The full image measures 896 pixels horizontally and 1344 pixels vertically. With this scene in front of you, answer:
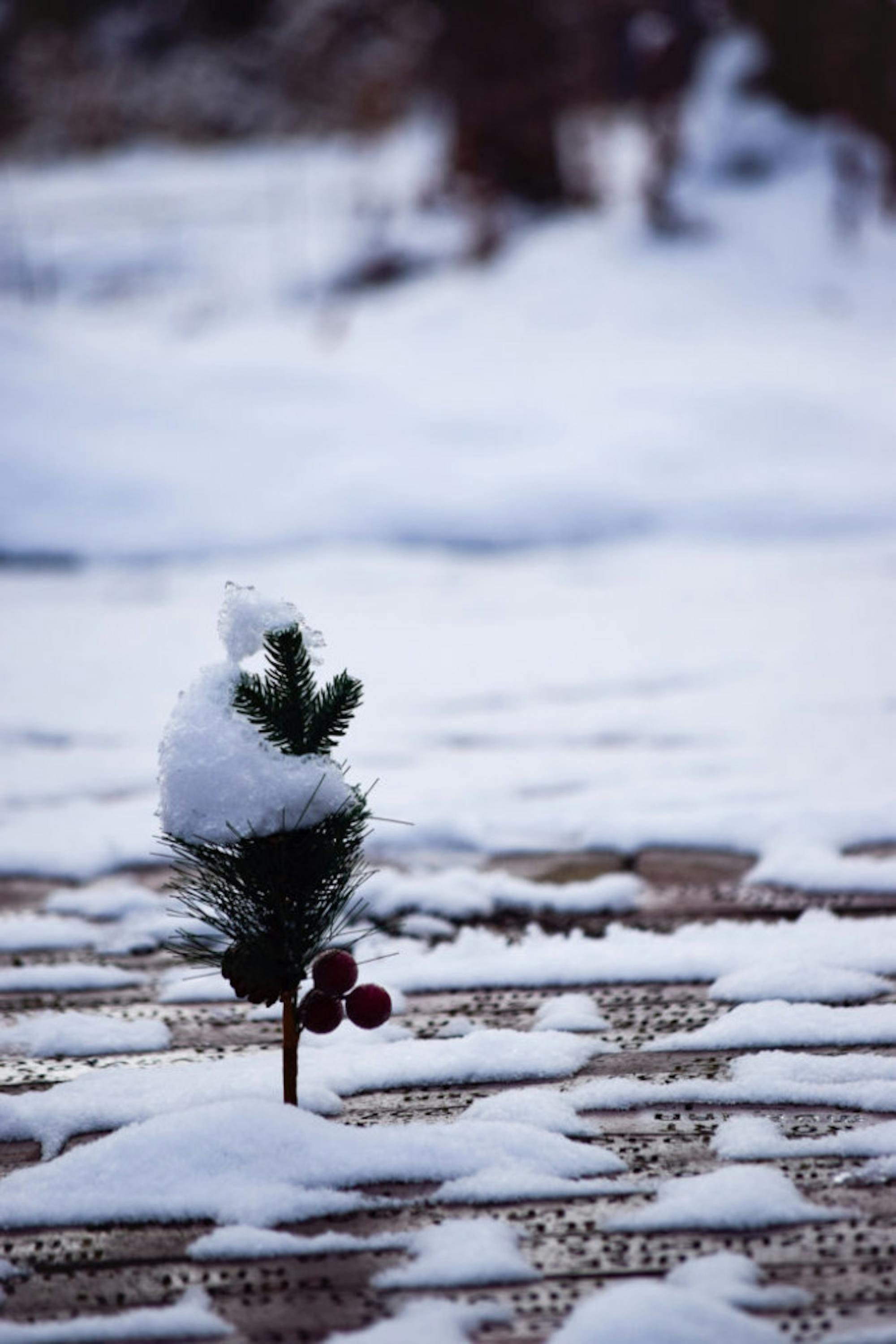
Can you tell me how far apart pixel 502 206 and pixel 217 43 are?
7.54 meters

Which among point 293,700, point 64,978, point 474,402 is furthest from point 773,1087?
point 474,402

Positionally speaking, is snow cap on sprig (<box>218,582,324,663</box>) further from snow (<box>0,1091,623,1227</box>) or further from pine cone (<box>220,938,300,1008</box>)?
snow (<box>0,1091,623,1227</box>)

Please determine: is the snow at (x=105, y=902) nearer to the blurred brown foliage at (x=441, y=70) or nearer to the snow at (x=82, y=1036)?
the snow at (x=82, y=1036)

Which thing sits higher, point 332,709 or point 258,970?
point 332,709

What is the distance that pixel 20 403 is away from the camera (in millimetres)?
7910

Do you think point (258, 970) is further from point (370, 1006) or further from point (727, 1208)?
point (727, 1208)

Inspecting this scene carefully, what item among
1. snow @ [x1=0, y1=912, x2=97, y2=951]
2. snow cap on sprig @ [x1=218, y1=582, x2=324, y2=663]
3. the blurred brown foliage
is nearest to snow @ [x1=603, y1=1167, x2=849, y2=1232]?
snow cap on sprig @ [x1=218, y1=582, x2=324, y2=663]

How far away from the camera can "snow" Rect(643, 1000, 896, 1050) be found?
215 centimetres

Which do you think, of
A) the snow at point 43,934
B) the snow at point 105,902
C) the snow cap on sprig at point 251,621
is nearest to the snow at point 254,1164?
the snow cap on sprig at point 251,621

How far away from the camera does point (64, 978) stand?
253cm

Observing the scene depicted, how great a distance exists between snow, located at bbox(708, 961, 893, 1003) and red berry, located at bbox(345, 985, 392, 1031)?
0.75 metres

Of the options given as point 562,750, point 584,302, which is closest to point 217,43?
point 584,302

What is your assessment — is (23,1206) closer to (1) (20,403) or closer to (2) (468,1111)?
(2) (468,1111)

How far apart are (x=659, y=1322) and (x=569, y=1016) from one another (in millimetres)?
859
